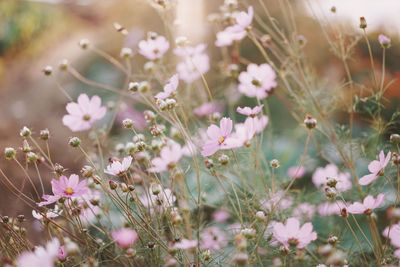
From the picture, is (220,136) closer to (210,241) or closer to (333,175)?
(210,241)

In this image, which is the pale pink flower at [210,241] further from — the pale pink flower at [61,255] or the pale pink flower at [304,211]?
the pale pink flower at [61,255]

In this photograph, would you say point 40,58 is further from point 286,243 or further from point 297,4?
point 286,243

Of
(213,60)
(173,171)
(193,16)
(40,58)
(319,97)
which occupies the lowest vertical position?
(40,58)

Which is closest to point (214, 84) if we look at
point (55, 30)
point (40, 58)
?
point (40, 58)

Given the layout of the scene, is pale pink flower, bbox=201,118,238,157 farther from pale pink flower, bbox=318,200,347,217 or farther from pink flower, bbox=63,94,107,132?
pale pink flower, bbox=318,200,347,217

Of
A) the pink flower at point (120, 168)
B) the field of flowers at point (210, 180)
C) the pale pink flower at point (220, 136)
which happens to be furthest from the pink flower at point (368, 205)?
the pink flower at point (120, 168)

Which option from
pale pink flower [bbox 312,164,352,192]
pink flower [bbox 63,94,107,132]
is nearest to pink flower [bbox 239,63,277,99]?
pale pink flower [bbox 312,164,352,192]
